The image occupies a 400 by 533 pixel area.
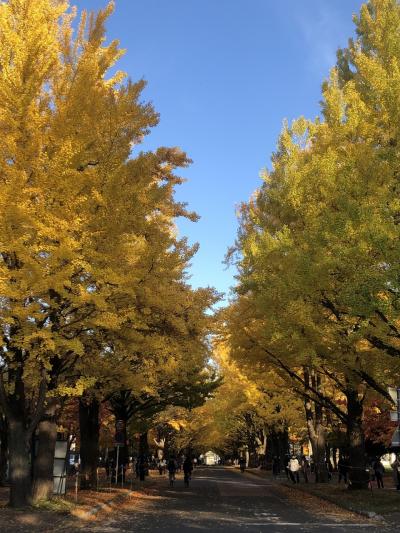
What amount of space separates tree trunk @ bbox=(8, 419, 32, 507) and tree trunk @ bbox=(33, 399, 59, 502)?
75cm

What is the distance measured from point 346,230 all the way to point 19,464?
8809 millimetres

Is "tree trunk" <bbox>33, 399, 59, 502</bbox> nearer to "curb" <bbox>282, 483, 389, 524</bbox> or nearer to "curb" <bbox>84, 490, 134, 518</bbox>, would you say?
"curb" <bbox>84, 490, 134, 518</bbox>

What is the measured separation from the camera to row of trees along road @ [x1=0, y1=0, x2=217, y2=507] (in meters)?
9.98

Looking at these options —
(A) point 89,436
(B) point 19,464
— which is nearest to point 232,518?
(B) point 19,464

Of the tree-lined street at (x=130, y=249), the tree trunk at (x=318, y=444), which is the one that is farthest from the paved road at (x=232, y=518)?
the tree trunk at (x=318, y=444)

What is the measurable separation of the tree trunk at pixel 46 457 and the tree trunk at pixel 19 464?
749 millimetres

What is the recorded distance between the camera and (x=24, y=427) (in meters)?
12.4

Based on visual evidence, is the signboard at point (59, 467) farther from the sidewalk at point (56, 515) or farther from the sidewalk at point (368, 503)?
the sidewalk at point (368, 503)

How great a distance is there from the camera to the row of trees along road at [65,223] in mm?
9977

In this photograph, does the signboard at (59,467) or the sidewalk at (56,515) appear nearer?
the sidewalk at (56,515)

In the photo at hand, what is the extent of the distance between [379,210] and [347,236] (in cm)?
86

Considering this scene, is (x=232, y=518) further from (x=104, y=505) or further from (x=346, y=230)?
(x=346, y=230)

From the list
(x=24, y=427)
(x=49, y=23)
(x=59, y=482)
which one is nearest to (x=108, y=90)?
(x=49, y=23)

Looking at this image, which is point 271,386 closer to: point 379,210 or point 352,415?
point 352,415
